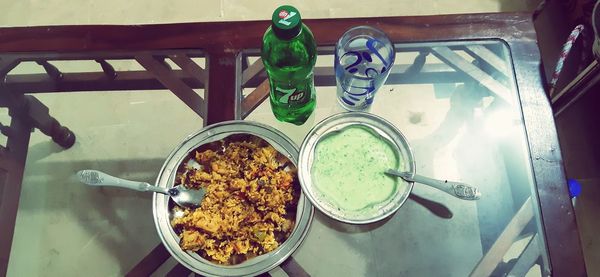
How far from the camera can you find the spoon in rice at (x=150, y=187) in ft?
3.07

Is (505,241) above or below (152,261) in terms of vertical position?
above

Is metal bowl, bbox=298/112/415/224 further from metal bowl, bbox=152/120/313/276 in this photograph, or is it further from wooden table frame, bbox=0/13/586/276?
wooden table frame, bbox=0/13/586/276

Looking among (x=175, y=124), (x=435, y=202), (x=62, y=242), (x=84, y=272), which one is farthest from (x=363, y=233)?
(x=62, y=242)

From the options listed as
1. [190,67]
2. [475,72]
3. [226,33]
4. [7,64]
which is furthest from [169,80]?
[475,72]

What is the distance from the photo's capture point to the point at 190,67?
1.13 meters

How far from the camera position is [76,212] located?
5.34ft

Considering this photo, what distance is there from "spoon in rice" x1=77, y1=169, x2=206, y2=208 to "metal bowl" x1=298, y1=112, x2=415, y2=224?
235 mm

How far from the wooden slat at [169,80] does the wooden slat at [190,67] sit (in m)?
0.04

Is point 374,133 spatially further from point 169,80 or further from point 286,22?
point 169,80

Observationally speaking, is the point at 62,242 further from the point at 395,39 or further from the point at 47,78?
the point at 395,39

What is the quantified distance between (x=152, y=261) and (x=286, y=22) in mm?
652

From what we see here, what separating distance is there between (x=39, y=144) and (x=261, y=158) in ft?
3.97

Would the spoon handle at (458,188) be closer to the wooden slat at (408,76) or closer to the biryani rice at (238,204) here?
the biryani rice at (238,204)

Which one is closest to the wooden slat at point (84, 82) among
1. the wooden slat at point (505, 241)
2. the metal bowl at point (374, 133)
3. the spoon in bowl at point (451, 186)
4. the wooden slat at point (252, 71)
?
the wooden slat at point (252, 71)
